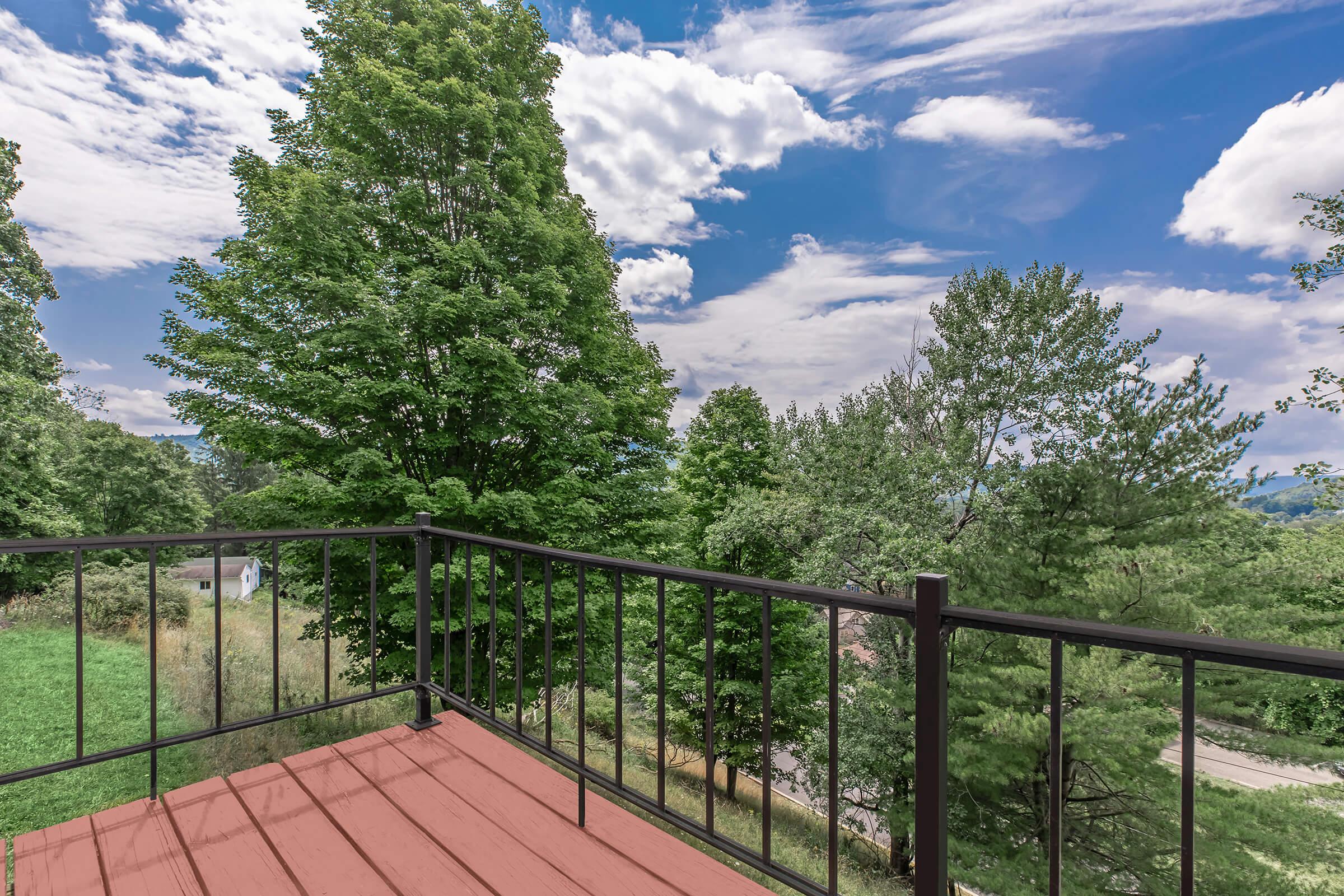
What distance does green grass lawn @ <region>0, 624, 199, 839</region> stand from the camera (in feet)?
13.7

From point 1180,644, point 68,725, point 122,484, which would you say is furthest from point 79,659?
point 122,484

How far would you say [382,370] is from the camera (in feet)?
20.3

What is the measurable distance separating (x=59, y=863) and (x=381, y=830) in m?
0.89

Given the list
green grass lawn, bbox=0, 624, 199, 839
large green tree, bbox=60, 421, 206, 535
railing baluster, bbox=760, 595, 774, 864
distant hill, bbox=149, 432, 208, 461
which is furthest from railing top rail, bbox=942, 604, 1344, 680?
large green tree, bbox=60, 421, 206, 535

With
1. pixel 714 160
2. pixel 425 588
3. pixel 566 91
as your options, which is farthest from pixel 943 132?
pixel 425 588

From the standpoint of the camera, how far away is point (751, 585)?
1366 millimetres

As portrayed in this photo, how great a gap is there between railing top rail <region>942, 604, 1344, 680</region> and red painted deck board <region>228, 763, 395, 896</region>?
1.76m

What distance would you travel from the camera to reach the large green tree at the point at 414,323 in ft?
18.7

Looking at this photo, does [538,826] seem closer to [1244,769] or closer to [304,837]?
[304,837]

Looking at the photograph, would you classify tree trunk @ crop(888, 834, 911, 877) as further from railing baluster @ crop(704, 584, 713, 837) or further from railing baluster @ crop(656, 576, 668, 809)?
railing baluster @ crop(704, 584, 713, 837)

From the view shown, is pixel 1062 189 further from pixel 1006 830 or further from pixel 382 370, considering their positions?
pixel 382 370

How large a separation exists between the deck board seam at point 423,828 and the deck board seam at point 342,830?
0.53 feet

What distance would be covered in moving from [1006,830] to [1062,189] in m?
17.3

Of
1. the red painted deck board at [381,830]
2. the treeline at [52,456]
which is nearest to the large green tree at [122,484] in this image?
the treeline at [52,456]
